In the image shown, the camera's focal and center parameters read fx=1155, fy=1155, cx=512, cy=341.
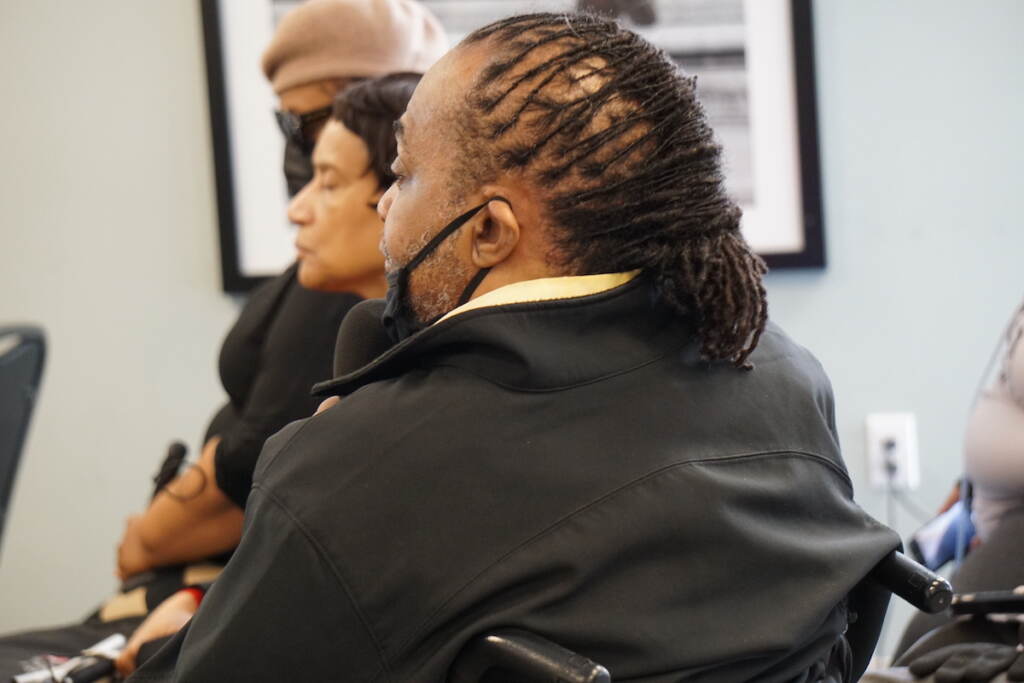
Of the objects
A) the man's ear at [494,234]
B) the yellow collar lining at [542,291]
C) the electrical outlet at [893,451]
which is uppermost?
the man's ear at [494,234]

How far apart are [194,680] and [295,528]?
14 cm

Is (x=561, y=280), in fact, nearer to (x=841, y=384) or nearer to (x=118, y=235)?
(x=841, y=384)

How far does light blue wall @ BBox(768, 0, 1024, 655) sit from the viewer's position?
2.43m

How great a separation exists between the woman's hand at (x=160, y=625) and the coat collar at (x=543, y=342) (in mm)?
663

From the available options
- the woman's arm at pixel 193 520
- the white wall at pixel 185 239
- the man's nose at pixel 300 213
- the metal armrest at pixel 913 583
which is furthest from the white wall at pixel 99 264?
the metal armrest at pixel 913 583

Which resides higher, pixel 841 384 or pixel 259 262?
pixel 259 262

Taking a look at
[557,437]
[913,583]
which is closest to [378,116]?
[557,437]

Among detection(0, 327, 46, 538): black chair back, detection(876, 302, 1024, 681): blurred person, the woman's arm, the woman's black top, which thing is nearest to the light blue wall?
detection(876, 302, 1024, 681): blurred person

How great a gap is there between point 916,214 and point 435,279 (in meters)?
1.70

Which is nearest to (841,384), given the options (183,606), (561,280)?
(183,606)

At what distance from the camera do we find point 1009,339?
1675mm

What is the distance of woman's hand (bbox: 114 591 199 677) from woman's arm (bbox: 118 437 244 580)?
6.8 inches

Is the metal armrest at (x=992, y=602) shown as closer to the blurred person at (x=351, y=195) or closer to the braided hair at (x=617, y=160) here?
the braided hair at (x=617, y=160)

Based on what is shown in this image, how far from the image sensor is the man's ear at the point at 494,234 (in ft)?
3.22
